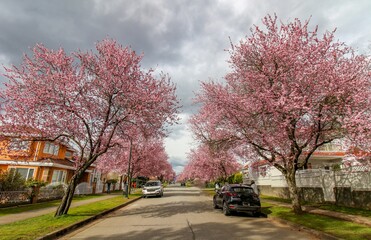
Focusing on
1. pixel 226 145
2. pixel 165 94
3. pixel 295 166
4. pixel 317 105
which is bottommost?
pixel 295 166

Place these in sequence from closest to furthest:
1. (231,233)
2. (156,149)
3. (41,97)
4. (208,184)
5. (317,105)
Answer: (231,233)
(317,105)
(41,97)
(156,149)
(208,184)

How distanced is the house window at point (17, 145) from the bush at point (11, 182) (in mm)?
5845

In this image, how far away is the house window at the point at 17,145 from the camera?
1155 cm

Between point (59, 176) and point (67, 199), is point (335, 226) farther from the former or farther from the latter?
point (59, 176)

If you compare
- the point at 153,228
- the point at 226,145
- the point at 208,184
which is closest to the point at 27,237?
the point at 153,228

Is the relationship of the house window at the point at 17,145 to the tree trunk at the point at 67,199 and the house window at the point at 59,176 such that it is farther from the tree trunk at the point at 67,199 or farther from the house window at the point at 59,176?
the house window at the point at 59,176

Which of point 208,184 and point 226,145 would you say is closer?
point 226,145

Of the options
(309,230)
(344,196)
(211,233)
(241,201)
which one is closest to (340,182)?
(344,196)

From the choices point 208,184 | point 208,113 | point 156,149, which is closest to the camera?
point 208,113

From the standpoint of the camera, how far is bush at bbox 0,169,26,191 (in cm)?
1573

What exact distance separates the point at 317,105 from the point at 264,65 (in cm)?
309

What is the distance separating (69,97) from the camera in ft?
38.6

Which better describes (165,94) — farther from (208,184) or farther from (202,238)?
(208,184)

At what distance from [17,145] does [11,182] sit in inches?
264
